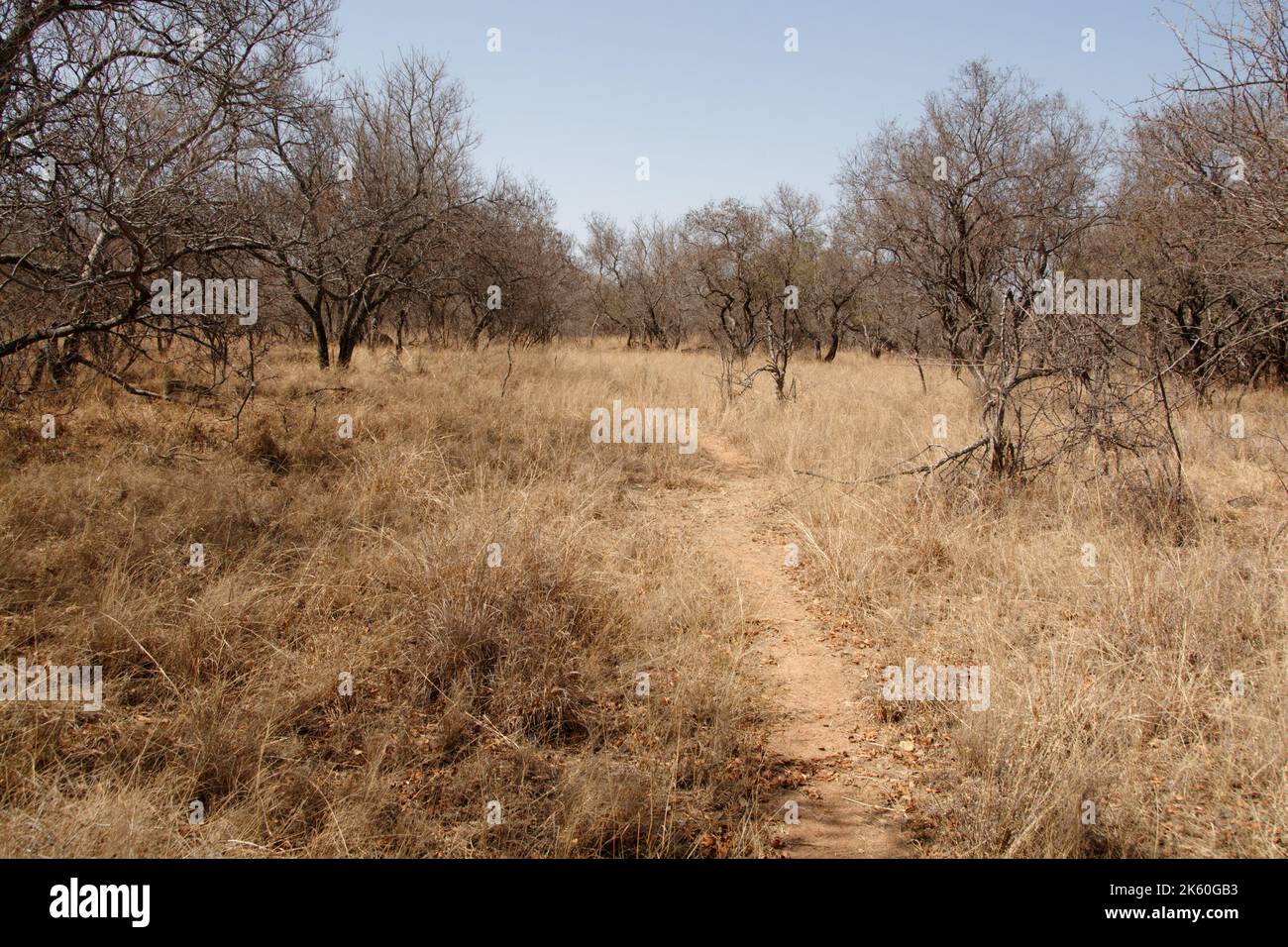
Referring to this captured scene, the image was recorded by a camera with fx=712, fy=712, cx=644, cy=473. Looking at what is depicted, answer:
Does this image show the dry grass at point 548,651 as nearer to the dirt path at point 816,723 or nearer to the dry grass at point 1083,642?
the dry grass at point 1083,642

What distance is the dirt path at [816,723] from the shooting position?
102 inches

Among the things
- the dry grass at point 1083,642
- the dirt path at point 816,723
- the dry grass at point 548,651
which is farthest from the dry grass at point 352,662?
the dry grass at point 1083,642

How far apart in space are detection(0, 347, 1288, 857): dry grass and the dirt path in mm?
131

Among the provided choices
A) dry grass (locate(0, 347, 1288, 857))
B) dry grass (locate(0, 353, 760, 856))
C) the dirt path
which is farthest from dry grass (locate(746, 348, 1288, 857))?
dry grass (locate(0, 353, 760, 856))

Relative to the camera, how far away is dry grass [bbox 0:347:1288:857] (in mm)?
2492

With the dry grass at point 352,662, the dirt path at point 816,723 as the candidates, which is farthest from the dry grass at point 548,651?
the dirt path at point 816,723

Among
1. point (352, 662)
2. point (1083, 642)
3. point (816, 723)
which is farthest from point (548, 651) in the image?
point (1083, 642)

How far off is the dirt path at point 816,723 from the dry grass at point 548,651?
13cm

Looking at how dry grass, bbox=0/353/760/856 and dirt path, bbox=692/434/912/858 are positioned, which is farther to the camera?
dirt path, bbox=692/434/912/858

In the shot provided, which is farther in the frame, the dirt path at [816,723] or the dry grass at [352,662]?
the dirt path at [816,723]

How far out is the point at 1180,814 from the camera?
254 centimetres

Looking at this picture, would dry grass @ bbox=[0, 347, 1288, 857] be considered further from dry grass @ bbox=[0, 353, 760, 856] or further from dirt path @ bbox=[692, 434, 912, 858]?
dirt path @ bbox=[692, 434, 912, 858]
